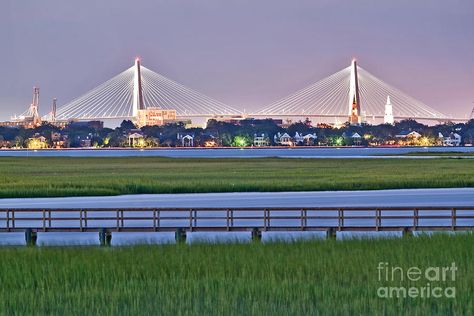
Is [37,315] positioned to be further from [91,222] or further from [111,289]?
[91,222]

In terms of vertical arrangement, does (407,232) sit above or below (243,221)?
above

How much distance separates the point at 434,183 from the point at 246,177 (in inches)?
479

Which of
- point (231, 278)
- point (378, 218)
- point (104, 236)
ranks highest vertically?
point (378, 218)

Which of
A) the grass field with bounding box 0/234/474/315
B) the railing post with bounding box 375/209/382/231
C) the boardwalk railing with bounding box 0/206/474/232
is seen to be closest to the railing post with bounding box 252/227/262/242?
A: the boardwalk railing with bounding box 0/206/474/232

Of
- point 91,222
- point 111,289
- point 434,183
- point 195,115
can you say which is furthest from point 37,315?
point 195,115

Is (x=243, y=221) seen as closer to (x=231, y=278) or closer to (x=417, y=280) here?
(x=231, y=278)

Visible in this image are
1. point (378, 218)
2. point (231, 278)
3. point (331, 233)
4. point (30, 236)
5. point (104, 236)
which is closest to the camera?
point (231, 278)

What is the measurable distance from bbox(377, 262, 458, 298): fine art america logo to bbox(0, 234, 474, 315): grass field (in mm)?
94

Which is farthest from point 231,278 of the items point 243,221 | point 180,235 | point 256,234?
point 243,221

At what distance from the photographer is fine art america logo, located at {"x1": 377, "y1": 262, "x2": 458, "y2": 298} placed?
17750mm

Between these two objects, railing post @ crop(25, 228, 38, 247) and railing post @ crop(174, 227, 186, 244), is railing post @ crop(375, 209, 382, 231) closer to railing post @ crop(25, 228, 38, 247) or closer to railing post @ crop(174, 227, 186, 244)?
railing post @ crop(174, 227, 186, 244)

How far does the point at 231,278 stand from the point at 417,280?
11.6 ft

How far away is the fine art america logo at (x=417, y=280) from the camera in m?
17.8

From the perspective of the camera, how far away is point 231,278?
19.6 m
